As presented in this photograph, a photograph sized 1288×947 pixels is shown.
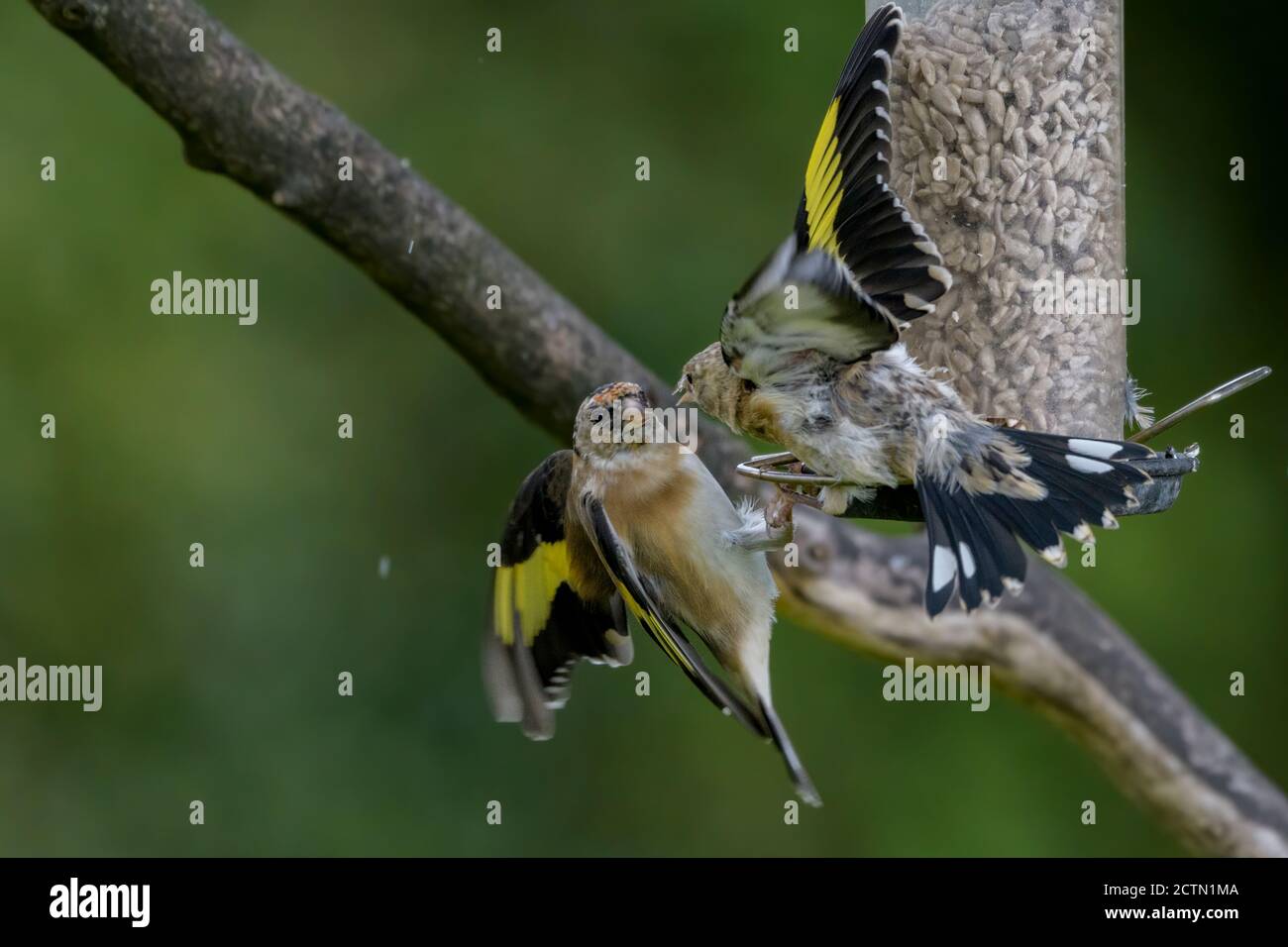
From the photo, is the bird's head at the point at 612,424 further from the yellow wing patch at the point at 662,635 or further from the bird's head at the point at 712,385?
the yellow wing patch at the point at 662,635

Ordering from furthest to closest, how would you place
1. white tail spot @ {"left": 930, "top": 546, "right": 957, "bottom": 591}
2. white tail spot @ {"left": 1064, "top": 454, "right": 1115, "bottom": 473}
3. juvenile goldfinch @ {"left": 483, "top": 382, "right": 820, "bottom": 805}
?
juvenile goldfinch @ {"left": 483, "top": 382, "right": 820, "bottom": 805}
white tail spot @ {"left": 1064, "top": 454, "right": 1115, "bottom": 473}
white tail spot @ {"left": 930, "top": 546, "right": 957, "bottom": 591}

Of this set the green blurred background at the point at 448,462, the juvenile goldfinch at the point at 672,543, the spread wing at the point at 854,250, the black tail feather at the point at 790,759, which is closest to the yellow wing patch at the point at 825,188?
the spread wing at the point at 854,250

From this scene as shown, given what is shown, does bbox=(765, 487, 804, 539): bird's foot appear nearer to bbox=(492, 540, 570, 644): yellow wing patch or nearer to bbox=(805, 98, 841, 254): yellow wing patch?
bbox=(805, 98, 841, 254): yellow wing patch

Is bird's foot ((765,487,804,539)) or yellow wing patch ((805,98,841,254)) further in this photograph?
bird's foot ((765,487,804,539))

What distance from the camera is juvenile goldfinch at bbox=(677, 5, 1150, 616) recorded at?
2508mm

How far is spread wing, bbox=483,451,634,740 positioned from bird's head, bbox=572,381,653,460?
0.34 metres

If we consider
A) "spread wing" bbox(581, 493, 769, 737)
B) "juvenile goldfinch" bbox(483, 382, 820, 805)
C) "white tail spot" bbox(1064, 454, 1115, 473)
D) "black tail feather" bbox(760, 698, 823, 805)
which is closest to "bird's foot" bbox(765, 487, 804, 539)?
"juvenile goldfinch" bbox(483, 382, 820, 805)

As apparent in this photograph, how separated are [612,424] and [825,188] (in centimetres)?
64

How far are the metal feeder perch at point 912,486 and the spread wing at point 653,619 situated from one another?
0.99 feet

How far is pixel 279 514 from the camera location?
5398mm

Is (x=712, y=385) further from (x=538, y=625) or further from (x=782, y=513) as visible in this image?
(x=538, y=625)

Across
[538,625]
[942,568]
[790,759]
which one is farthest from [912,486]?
[538,625]

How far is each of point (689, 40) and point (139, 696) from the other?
3.14 meters

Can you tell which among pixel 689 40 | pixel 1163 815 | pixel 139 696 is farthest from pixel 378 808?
pixel 689 40
